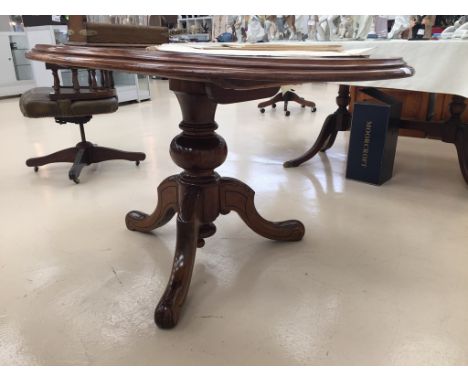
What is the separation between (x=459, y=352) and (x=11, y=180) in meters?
1.98

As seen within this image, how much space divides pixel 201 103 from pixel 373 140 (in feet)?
3.65

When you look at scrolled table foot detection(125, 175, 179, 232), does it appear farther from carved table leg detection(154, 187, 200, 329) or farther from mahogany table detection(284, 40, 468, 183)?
mahogany table detection(284, 40, 468, 183)

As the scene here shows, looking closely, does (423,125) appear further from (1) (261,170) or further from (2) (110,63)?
(2) (110,63)

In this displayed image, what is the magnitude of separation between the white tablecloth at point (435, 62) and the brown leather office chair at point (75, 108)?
1.25m

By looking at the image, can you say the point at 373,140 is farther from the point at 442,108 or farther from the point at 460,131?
the point at 442,108

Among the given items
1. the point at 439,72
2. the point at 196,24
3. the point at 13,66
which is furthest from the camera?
the point at 196,24

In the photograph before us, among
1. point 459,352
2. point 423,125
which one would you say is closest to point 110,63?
point 459,352

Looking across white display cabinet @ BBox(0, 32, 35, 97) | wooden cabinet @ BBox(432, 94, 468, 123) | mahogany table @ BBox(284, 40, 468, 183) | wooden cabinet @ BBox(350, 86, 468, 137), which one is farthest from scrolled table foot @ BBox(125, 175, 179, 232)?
white display cabinet @ BBox(0, 32, 35, 97)

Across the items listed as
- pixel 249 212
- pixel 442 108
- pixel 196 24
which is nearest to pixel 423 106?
pixel 442 108

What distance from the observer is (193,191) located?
3.49 ft

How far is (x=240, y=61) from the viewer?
587 millimetres

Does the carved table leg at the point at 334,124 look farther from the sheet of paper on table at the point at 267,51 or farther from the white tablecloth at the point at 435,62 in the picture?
the sheet of paper on table at the point at 267,51

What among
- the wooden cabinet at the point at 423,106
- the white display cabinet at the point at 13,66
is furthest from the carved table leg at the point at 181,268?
the white display cabinet at the point at 13,66

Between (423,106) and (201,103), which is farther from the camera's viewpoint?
(423,106)
